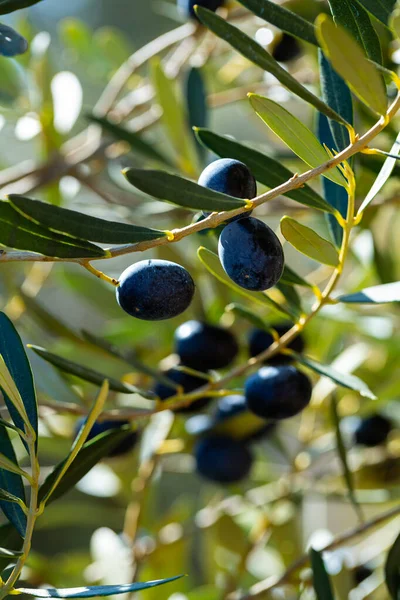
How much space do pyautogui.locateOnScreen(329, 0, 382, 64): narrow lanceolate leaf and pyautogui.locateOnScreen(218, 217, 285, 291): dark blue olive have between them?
14 cm

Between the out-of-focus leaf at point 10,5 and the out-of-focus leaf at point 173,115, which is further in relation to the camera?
the out-of-focus leaf at point 173,115

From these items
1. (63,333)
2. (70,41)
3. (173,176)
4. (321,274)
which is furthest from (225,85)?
(173,176)

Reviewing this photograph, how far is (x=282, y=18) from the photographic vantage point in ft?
1.49

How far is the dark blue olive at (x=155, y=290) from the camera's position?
0.42 metres

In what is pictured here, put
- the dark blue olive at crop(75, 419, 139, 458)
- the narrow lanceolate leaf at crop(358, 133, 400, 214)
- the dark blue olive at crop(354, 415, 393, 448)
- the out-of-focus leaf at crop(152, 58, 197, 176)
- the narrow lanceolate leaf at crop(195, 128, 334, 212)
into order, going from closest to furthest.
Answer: the narrow lanceolate leaf at crop(358, 133, 400, 214)
the narrow lanceolate leaf at crop(195, 128, 334, 212)
the dark blue olive at crop(75, 419, 139, 458)
the out-of-focus leaf at crop(152, 58, 197, 176)
the dark blue olive at crop(354, 415, 393, 448)

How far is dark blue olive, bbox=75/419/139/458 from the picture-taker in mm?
713

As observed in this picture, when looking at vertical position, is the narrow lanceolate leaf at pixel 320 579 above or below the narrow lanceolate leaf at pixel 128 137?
below

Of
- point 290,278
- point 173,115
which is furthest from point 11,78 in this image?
point 290,278

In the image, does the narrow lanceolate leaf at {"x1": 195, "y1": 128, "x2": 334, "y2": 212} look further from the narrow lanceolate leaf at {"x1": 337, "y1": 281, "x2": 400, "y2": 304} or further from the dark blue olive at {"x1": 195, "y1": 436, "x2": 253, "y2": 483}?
the dark blue olive at {"x1": 195, "y1": 436, "x2": 253, "y2": 483}

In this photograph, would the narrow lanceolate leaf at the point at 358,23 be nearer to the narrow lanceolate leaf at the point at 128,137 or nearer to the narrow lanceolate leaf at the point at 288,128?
the narrow lanceolate leaf at the point at 288,128

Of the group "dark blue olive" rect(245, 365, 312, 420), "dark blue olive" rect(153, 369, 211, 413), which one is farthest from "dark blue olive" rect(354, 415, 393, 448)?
"dark blue olive" rect(245, 365, 312, 420)

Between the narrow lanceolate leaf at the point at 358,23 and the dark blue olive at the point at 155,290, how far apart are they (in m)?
0.19

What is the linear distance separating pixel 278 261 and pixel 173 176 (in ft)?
0.30

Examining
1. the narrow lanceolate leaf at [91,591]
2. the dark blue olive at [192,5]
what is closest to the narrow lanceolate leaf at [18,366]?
the narrow lanceolate leaf at [91,591]
